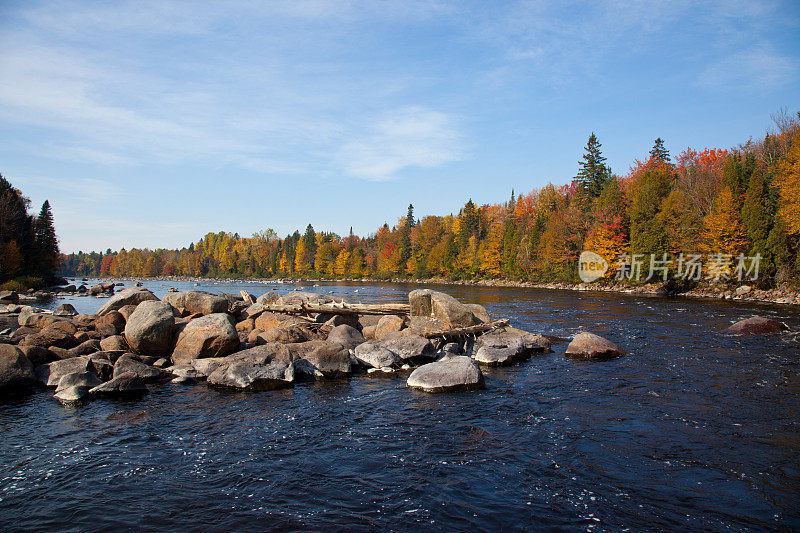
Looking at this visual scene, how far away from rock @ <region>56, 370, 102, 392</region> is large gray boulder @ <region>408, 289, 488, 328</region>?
38.6 feet

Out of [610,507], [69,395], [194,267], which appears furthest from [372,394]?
[194,267]

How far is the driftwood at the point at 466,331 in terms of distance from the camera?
16.1m

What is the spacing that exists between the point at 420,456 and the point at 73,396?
9.23 m

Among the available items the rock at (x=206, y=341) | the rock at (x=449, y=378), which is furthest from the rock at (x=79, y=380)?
the rock at (x=449, y=378)

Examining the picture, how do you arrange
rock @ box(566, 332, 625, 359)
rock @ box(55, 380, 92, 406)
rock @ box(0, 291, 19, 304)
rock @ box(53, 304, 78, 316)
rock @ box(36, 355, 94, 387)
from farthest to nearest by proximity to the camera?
rock @ box(0, 291, 19, 304) < rock @ box(53, 304, 78, 316) < rock @ box(566, 332, 625, 359) < rock @ box(36, 355, 94, 387) < rock @ box(55, 380, 92, 406)

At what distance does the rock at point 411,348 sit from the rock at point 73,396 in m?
8.71

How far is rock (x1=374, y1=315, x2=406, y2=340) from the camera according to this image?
17.6 metres

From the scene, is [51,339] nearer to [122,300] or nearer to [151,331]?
[151,331]

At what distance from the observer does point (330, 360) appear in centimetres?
1301

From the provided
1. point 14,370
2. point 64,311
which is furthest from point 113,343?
point 64,311

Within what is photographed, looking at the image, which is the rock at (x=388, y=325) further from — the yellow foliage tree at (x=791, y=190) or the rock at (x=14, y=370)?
the yellow foliage tree at (x=791, y=190)

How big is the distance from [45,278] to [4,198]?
13530 mm

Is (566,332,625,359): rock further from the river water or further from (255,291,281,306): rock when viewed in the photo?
(255,291,281,306): rock

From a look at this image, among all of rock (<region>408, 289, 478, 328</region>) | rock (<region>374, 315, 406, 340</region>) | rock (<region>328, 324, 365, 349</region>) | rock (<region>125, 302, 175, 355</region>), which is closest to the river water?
rock (<region>125, 302, 175, 355</region>)
